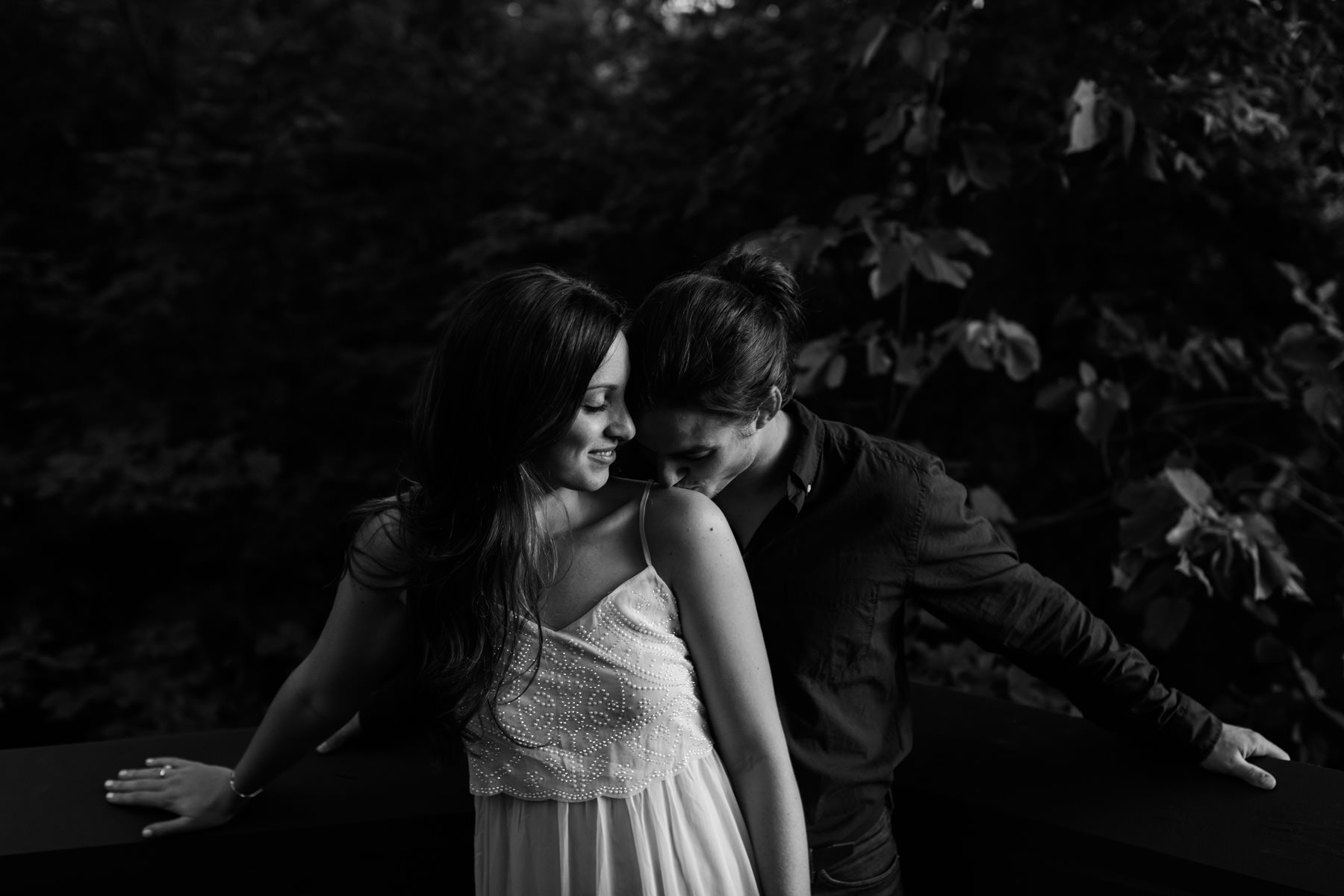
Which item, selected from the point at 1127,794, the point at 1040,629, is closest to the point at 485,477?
the point at 1040,629

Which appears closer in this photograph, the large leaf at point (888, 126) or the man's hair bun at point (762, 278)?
the man's hair bun at point (762, 278)

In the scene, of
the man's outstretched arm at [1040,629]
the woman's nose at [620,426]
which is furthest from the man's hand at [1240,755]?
the woman's nose at [620,426]

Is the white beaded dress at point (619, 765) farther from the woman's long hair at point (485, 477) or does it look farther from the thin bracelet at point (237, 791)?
the thin bracelet at point (237, 791)

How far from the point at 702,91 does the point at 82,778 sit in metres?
2.55

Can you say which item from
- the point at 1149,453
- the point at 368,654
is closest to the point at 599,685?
the point at 368,654

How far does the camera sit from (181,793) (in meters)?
1.76

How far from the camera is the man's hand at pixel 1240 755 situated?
1618 millimetres

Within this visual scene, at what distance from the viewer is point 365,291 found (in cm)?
368

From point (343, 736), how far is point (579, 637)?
0.77 metres

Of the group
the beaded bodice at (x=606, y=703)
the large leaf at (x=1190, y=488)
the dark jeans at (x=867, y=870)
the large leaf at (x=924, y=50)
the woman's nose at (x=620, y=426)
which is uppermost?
the large leaf at (x=924, y=50)

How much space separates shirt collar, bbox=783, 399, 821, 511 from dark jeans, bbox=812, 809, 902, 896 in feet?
1.74

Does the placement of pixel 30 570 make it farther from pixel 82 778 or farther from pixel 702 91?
pixel 702 91

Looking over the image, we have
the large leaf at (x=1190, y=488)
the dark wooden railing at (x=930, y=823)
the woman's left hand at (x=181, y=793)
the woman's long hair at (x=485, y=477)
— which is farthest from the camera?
the large leaf at (x=1190, y=488)

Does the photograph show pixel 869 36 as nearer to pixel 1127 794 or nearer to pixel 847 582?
pixel 847 582
